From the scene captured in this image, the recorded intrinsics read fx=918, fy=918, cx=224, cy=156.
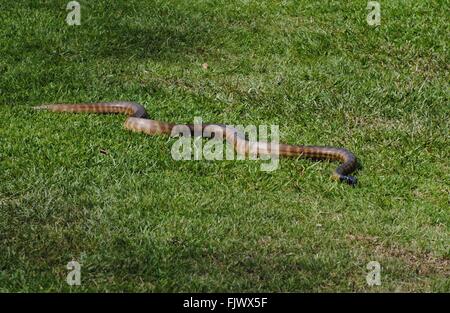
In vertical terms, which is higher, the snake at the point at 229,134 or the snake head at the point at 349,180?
the snake at the point at 229,134

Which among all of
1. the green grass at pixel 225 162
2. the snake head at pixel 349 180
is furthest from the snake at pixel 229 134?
the green grass at pixel 225 162

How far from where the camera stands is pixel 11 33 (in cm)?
1212

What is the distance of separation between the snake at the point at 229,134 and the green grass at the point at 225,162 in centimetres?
14

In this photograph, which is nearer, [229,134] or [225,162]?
[225,162]

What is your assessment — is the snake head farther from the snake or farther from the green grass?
the green grass

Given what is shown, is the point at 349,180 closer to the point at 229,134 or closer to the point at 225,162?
the point at 225,162

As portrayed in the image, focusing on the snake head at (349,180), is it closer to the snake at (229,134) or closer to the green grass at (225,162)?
the snake at (229,134)

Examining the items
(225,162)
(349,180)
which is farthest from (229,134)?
(349,180)

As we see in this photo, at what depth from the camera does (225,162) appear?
8.48 metres

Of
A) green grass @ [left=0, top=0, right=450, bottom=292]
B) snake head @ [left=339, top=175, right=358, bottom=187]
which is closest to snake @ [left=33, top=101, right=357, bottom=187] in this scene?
snake head @ [left=339, top=175, right=358, bottom=187]

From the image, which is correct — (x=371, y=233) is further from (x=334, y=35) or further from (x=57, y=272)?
(x=334, y=35)

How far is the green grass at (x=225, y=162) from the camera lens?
Answer: 6.51 metres

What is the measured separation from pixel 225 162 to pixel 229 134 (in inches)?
27.2
